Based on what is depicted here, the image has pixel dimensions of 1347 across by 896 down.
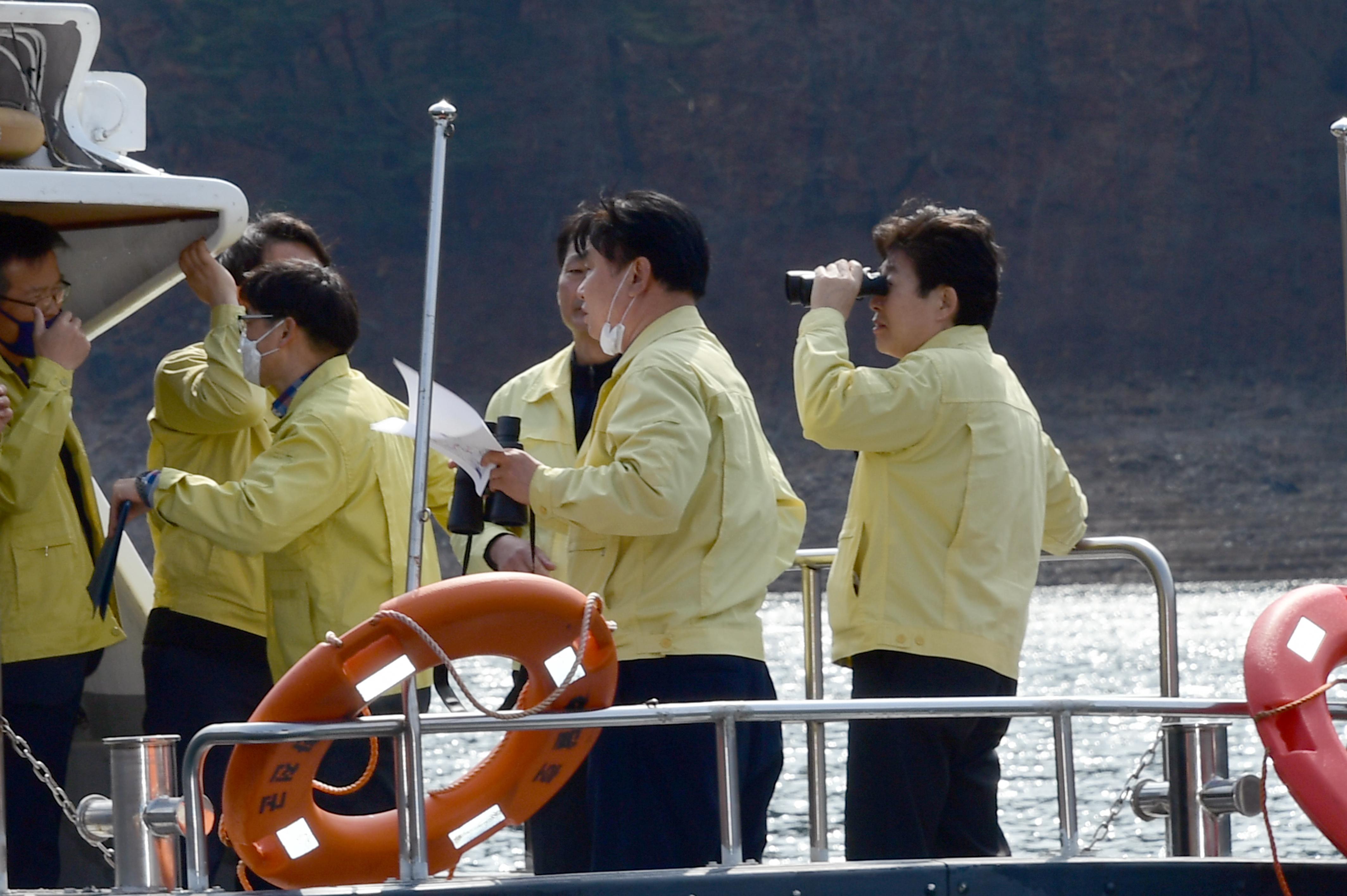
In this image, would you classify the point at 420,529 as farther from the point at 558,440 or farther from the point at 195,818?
the point at 558,440

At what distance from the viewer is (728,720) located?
254cm

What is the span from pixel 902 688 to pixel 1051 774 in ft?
40.3

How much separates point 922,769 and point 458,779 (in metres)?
0.79

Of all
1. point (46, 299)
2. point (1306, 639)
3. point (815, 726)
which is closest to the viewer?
point (1306, 639)

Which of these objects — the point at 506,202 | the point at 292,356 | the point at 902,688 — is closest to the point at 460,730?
the point at 902,688

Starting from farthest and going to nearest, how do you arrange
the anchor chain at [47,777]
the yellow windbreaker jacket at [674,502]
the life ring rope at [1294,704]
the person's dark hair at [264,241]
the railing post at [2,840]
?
the person's dark hair at [264,241], the yellow windbreaker jacket at [674,502], the anchor chain at [47,777], the life ring rope at [1294,704], the railing post at [2,840]

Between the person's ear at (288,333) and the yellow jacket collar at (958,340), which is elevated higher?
the person's ear at (288,333)

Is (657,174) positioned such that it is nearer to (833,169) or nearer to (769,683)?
(833,169)

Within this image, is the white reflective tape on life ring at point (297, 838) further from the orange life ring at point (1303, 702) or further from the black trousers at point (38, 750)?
the orange life ring at point (1303, 702)

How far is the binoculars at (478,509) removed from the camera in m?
2.94

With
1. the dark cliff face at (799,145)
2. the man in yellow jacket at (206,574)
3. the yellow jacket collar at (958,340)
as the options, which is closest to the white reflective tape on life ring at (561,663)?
the man in yellow jacket at (206,574)

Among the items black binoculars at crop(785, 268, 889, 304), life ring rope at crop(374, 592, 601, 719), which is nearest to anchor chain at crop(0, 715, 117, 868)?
life ring rope at crop(374, 592, 601, 719)

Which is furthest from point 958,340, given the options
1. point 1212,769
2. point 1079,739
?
point 1079,739

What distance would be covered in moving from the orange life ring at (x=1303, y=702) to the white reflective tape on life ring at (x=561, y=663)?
0.90 meters
